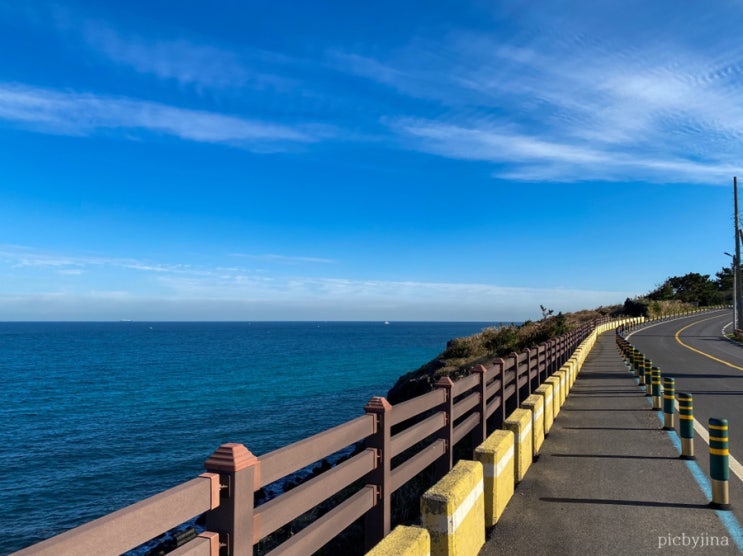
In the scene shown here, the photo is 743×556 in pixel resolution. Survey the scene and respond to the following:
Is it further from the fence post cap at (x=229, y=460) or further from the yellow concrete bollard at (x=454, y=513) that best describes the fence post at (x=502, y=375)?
the fence post cap at (x=229, y=460)

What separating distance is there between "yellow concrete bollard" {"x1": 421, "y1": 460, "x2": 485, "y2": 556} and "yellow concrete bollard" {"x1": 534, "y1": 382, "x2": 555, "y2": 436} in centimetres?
442

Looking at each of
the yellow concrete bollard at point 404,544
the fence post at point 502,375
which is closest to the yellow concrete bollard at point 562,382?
the fence post at point 502,375

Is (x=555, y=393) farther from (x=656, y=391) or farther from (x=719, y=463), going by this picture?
(x=719, y=463)

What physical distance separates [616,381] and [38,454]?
23194 mm

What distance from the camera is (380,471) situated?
13.5 feet

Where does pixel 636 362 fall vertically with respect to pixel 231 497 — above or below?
below

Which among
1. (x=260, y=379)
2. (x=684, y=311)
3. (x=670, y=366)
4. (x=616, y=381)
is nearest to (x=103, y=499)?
(x=616, y=381)

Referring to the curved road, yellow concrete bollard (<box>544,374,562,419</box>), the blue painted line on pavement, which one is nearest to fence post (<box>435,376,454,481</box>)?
the blue painted line on pavement

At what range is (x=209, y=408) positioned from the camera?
3319 centimetres

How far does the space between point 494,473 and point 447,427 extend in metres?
0.66

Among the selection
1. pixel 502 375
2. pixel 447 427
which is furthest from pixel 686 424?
pixel 447 427

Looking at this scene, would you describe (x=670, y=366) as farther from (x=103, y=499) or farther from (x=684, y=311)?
(x=684, y=311)

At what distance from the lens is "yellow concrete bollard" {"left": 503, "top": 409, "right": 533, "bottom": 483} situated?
6.42 meters

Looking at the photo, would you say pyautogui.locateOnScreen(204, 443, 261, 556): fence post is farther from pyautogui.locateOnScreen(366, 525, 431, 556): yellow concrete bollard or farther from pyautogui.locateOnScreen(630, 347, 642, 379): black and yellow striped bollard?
pyautogui.locateOnScreen(630, 347, 642, 379): black and yellow striped bollard
